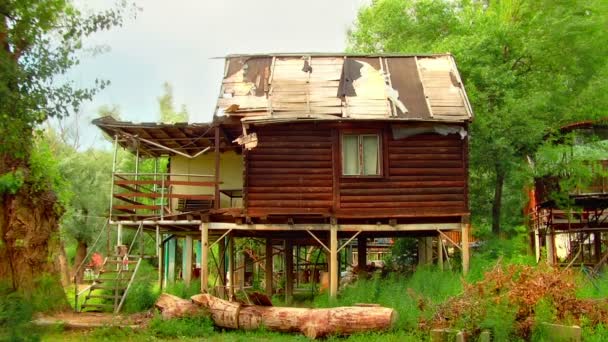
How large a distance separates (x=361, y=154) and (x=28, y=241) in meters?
9.21

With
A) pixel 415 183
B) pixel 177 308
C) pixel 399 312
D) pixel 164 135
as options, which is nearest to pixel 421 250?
pixel 415 183

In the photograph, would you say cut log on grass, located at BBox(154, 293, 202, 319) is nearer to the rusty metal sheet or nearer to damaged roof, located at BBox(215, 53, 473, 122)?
damaged roof, located at BBox(215, 53, 473, 122)

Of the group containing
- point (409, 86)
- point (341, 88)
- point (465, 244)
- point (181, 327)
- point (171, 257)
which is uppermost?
point (409, 86)

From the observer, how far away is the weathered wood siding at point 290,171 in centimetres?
1745

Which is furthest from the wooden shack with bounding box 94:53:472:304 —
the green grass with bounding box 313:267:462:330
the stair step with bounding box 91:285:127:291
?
the stair step with bounding box 91:285:127:291

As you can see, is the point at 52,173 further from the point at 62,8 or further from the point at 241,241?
the point at 241,241

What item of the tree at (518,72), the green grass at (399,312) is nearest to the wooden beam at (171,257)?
the green grass at (399,312)

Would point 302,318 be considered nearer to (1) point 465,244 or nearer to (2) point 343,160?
(2) point 343,160

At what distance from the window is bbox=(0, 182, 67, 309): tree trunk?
8227 mm

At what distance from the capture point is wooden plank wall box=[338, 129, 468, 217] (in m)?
17.5

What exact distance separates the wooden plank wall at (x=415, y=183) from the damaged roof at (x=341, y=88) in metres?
0.87

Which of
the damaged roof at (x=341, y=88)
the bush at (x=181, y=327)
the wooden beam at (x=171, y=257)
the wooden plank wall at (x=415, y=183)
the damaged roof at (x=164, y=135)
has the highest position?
the damaged roof at (x=341, y=88)

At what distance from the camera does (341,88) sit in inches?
728

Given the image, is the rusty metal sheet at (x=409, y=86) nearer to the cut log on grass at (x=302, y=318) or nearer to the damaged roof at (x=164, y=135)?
the damaged roof at (x=164, y=135)
